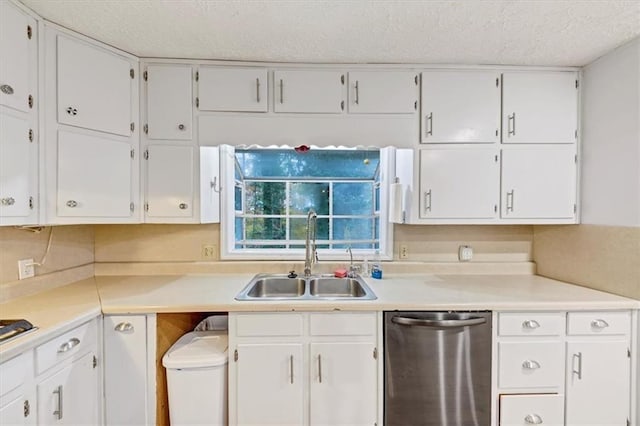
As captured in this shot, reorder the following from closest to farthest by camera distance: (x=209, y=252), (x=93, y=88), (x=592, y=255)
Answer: (x=93, y=88) < (x=592, y=255) < (x=209, y=252)

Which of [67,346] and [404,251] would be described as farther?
[404,251]

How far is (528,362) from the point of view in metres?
1.63

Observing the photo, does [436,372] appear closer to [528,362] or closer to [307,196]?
[528,362]

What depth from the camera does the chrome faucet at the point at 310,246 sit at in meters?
2.18

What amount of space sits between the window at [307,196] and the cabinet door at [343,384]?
0.96 m

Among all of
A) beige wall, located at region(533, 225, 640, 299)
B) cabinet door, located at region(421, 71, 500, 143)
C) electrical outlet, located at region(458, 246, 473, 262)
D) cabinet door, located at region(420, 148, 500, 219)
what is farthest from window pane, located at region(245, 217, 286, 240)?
beige wall, located at region(533, 225, 640, 299)

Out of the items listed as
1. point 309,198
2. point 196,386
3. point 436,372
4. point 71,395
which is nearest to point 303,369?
point 196,386

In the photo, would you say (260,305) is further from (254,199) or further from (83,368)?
(254,199)

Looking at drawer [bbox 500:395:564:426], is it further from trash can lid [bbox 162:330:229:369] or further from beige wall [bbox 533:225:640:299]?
trash can lid [bbox 162:330:229:369]

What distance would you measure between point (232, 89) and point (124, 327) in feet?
4.93

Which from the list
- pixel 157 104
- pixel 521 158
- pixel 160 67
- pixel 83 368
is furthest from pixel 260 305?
pixel 521 158

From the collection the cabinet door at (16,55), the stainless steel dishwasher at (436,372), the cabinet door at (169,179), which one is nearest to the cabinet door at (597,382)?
the stainless steel dishwasher at (436,372)

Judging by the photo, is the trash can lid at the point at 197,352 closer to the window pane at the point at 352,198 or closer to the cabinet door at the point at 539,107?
the window pane at the point at 352,198

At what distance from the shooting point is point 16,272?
1670mm
